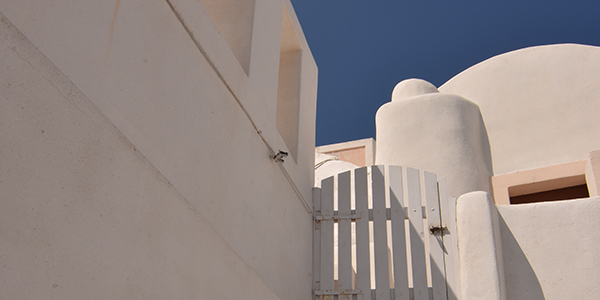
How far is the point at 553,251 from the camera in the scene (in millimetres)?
4684

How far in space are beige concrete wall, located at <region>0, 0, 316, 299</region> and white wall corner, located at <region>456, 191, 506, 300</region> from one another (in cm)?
175

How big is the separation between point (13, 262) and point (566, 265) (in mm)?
4461

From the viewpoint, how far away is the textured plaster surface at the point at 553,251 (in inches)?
178

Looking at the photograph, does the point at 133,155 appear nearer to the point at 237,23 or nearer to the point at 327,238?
the point at 237,23

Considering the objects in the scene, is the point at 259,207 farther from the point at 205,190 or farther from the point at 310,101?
the point at 310,101

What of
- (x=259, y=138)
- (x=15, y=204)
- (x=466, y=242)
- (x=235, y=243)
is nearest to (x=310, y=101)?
(x=259, y=138)

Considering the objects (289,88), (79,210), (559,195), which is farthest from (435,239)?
(559,195)

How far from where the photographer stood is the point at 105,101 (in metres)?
2.37

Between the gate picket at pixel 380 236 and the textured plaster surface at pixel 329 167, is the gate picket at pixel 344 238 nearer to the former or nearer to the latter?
the gate picket at pixel 380 236

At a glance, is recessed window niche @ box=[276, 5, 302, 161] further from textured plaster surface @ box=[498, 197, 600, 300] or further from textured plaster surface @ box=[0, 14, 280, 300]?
textured plaster surface @ box=[0, 14, 280, 300]

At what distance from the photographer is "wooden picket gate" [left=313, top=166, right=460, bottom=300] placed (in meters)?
4.95

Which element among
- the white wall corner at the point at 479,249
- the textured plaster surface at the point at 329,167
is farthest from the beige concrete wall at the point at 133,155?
the textured plaster surface at the point at 329,167

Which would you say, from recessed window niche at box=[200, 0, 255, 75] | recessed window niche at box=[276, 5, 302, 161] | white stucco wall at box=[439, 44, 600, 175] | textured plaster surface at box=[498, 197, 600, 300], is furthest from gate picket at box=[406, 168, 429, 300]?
white stucco wall at box=[439, 44, 600, 175]

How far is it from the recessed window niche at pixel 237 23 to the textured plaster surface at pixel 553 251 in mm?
2906
